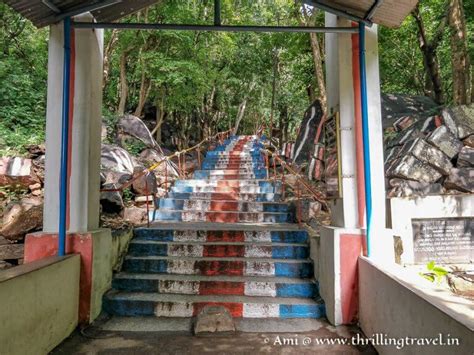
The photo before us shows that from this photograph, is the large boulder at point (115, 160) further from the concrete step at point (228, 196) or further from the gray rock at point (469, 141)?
the gray rock at point (469, 141)

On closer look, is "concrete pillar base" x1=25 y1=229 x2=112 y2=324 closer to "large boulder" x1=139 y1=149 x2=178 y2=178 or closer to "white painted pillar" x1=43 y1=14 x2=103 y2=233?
"white painted pillar" x1=43 y1=14 x2=103 y2=233

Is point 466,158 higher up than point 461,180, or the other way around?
point 466,158

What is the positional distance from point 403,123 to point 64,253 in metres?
9.74

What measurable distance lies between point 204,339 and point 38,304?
1.53m

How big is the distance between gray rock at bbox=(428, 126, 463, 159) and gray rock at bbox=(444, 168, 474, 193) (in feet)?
1.65

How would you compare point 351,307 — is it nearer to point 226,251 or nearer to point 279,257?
point 279,257

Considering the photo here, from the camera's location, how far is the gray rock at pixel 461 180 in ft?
22.5

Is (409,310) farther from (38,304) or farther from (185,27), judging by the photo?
(185,27)

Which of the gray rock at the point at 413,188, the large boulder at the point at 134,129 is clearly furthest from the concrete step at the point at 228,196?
the large boulder at the point at 134,129

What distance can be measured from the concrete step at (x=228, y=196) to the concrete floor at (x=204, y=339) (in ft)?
12.5

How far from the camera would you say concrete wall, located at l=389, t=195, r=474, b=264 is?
4930 mm

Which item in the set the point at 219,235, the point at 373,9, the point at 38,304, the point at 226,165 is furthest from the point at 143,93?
the point at 38,304

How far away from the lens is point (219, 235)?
16.1ft

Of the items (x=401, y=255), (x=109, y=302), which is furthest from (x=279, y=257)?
(x=109, y=302)
